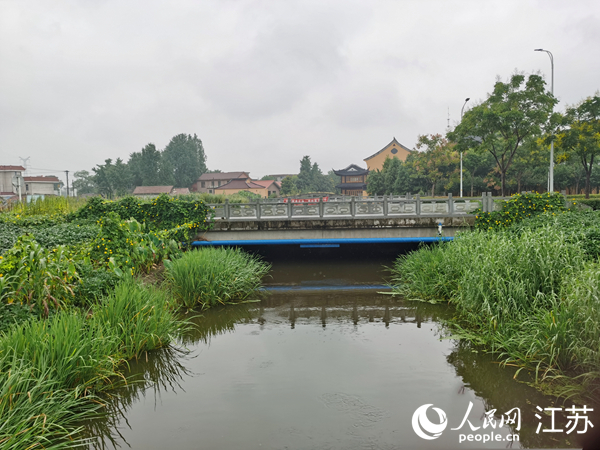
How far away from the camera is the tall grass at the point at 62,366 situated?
416cm

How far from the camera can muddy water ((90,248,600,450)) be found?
4.64 m

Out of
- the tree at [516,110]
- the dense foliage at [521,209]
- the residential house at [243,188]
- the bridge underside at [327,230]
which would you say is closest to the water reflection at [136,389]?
the bridge underside at [327,230]

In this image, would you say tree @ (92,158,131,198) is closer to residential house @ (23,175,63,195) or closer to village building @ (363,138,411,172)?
residential house @ (23,175,63,195)

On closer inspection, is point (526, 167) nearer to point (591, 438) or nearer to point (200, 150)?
point (591, 438)

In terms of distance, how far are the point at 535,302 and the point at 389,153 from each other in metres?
79.5

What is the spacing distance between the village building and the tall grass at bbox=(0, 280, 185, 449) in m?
79.6

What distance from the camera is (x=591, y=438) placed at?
14.6 feet

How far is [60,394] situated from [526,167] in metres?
39.3

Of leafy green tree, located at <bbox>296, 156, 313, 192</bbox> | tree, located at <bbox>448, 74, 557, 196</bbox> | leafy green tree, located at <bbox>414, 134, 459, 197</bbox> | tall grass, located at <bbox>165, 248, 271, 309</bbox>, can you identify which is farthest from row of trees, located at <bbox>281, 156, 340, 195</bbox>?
tall grass, located at <bbox>165, 248, 271, 309</bbox>

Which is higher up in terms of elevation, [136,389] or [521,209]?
[521,209]

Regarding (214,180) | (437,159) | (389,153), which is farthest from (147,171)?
(437,159)

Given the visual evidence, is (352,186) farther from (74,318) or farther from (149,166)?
(74,318)

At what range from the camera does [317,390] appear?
5.64 metres

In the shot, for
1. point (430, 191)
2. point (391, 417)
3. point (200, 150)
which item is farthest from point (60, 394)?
point (200, 150)
